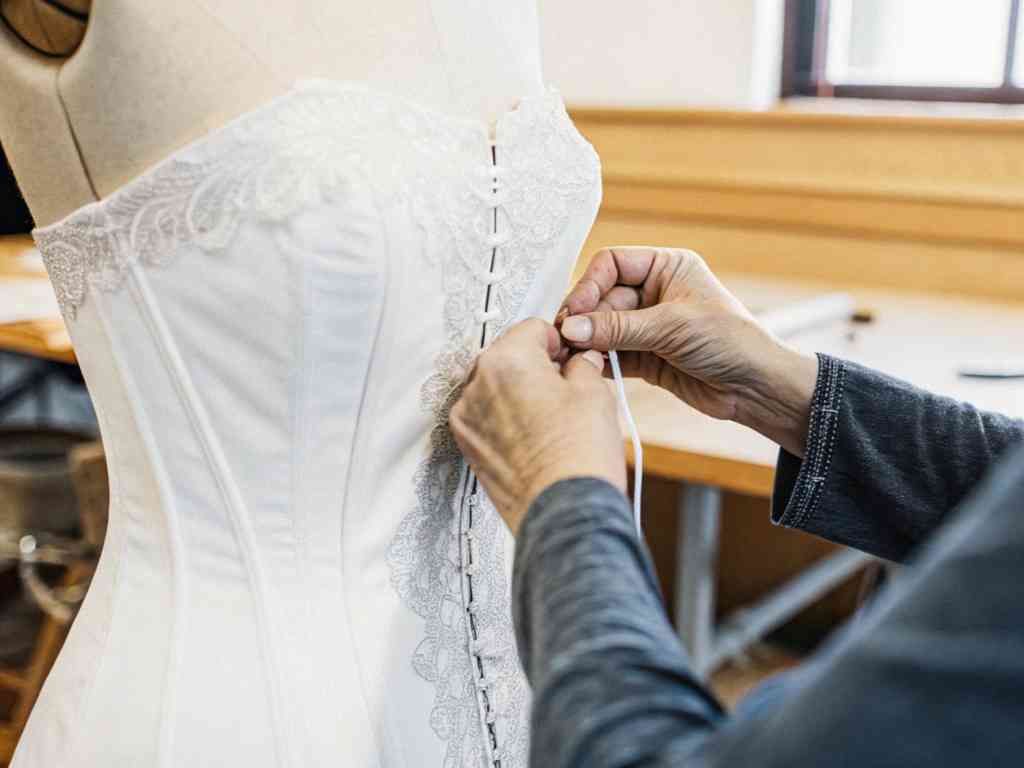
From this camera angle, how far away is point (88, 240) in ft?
2.17

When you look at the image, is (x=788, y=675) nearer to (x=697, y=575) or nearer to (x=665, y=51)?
(x=697, y=575)

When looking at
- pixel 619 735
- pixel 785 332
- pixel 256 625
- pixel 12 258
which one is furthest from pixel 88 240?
pixel 12 258

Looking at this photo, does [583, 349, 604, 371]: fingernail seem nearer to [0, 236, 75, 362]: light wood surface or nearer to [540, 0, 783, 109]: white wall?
[0, 236, 75, 362]: light wood surface

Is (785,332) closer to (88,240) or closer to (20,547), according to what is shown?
(88,240)

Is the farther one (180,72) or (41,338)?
(41,338)

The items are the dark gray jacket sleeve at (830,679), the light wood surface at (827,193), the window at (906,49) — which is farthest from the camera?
the window at (906,49)

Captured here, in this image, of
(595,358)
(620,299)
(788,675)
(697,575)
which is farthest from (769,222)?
(788,675)

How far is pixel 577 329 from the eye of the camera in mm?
786

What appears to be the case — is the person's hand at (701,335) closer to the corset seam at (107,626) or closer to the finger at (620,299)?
the finger at (620,299)

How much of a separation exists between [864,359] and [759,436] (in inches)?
13.7

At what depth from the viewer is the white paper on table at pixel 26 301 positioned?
1975mm

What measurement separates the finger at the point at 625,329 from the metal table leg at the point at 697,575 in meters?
0.95

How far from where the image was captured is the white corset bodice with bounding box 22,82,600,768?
0.64 metres

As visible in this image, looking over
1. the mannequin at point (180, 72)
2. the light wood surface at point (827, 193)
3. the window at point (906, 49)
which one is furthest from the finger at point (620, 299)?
the window at point (906, 49)
